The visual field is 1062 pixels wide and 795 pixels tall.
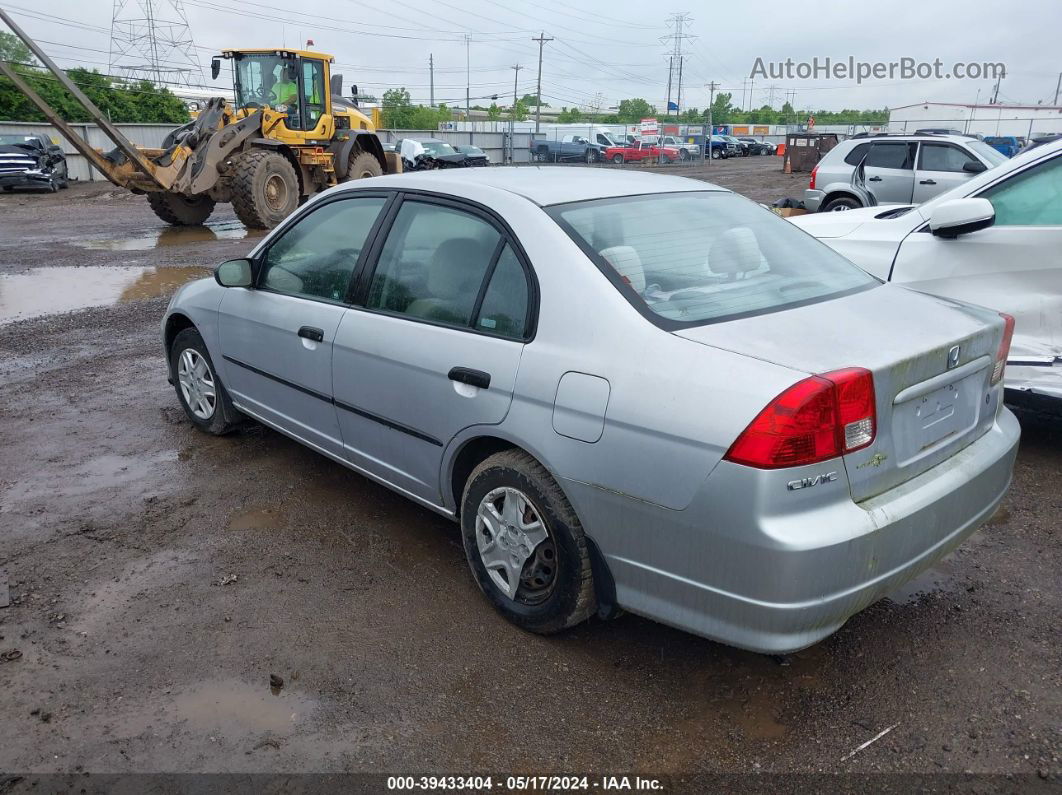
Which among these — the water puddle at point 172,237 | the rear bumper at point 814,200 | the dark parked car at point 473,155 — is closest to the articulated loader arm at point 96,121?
the water puddle at point 172,237

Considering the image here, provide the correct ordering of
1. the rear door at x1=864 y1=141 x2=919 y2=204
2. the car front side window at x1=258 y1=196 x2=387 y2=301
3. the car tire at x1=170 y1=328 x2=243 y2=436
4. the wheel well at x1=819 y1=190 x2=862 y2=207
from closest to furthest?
the car front side window at x1=258 y1=196 x2=387 y2=301 < the car tire at x1=170 y1=328 x2=243 y2=436 < the wheel well at x1=819 y1=190 x2=862 y2=207 < the rear door at x1=864 y1=141 x2=919 y2=204

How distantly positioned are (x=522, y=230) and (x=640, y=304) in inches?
23.1

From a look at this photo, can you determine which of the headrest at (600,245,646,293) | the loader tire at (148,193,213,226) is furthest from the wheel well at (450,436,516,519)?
the loader tire at (148,193,213,226)

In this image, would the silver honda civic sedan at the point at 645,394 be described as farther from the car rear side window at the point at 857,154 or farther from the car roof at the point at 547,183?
the car rear side window at the point at 857,154

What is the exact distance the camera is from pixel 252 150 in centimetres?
1602

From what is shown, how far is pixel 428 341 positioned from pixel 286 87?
50.7 feet

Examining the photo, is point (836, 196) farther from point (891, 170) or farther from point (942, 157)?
point (942, 157)

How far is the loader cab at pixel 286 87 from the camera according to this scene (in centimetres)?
1647

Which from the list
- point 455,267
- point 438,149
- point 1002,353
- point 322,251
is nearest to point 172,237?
point 322,251

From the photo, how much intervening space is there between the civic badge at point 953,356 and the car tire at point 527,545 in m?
1.30

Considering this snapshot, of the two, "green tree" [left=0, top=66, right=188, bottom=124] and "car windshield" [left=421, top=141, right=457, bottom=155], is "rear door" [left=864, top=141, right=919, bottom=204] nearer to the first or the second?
"car windshield" [left=421, top=141, right=457, bottom=155]

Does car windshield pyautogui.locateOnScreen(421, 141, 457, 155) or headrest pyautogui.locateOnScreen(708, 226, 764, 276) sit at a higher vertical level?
car windshield pyautogui.locateOnScreen(421, 141, 457, 155)

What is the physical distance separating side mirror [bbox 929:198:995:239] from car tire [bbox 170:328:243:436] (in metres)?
4.04

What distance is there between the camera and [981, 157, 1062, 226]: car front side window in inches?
181
